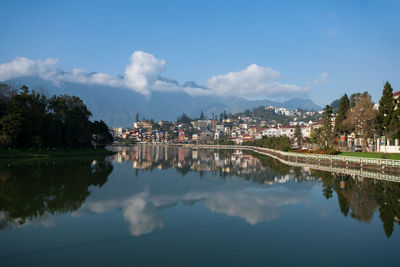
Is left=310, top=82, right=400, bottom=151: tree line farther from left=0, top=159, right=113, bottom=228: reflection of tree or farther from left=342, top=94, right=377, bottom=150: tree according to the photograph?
left=0, top=159, right=113, bottom=228: reflection of tree

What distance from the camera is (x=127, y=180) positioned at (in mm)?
29641

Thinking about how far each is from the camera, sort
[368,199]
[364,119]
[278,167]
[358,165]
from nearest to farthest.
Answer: [368,199]
[358,165]
[278,167]
[364,119]

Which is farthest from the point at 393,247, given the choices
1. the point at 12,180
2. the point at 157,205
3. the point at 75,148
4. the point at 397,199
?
the point at 75,148

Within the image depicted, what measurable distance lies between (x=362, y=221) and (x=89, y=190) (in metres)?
16.9

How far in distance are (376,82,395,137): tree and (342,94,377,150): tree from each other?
1200 millimetres

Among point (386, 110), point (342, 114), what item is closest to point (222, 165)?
point (386, 110)

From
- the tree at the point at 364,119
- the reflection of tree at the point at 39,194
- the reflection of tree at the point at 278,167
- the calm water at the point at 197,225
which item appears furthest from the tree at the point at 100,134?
the calm water at the point at 197,225

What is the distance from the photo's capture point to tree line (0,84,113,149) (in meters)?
50.7

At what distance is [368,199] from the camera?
19.7 metres

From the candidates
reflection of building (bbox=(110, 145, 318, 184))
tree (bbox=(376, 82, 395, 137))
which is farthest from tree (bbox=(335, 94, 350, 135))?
tree (bbox=(376, 82, 395, 137))

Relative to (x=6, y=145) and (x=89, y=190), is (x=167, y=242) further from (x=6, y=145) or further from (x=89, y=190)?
(x=6, y=145)

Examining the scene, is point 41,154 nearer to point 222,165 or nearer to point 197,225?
point 222,165

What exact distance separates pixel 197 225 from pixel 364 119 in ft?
133

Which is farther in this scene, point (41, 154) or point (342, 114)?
point (342, 114)
